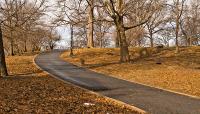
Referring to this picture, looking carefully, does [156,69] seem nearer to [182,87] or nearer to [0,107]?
[182,87]

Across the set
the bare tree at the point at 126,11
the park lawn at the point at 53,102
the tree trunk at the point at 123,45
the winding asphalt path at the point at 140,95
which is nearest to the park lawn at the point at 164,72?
the winding asphalt path at the point at 140,95

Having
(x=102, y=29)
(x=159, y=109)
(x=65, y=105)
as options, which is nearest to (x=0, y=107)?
(x=65, y=105)

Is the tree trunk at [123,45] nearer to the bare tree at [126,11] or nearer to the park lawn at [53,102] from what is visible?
the bare tree at [126,11]

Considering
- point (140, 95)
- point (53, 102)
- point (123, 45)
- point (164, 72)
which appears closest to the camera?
point (53, 102)

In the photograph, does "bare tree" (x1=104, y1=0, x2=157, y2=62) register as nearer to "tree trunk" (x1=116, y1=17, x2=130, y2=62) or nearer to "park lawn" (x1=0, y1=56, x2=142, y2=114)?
"tree trunk" (x1=116, y1=17, x2=130, y2=62)

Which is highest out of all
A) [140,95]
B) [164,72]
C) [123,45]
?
[123,45]

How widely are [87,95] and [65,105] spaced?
368 centimetres

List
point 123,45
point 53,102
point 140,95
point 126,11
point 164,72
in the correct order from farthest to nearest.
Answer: point 123,45 < point 126,11 < point 164,72 < point 140,95 < point 53,102

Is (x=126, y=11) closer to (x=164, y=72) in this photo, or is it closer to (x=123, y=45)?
(x=123, y=45)

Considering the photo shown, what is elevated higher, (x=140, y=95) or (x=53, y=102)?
(x=53, y=102)

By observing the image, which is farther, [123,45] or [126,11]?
[123,45]

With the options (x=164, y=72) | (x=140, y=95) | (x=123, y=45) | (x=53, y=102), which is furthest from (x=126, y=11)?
(x=53, y=102)

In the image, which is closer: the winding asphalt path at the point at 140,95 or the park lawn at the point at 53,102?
the park lawn at the point at 53,102

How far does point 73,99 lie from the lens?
617 inches
